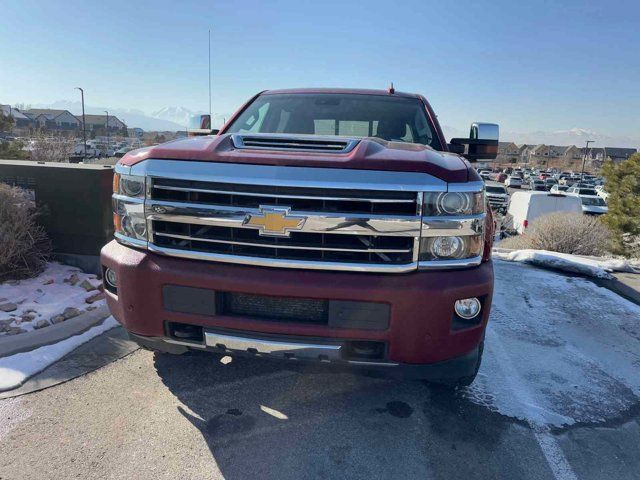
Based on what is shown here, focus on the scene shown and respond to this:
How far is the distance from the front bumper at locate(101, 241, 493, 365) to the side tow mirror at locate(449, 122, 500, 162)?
4.92ft

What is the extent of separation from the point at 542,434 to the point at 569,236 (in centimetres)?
914

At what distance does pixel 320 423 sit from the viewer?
2.75 metres

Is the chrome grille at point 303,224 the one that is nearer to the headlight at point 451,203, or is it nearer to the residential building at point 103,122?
the headlight at point 451,203

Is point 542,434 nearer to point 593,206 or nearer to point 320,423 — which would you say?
point 320,423

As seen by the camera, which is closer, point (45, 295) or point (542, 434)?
point (542, 434)

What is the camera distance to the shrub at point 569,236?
416 inches

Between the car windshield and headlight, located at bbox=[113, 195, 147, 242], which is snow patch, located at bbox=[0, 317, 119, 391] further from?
the car windshield

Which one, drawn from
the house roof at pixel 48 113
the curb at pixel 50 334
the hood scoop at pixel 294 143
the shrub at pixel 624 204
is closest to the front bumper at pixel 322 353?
the hood scoop at pixel 294 143

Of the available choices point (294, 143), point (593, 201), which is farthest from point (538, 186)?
point (294, 143)

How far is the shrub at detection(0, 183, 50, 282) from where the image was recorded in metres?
4.78

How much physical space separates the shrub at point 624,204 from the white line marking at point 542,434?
11.5 m

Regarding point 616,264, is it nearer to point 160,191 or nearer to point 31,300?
point 160,191

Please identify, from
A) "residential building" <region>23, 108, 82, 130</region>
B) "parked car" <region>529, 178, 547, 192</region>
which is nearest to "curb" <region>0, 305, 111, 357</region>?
"parked car" <region>529, 178, 547, 192</region>

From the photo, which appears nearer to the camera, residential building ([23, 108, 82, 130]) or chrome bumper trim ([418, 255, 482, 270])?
chrome bumper trim ([418, 255, 482, 270])
